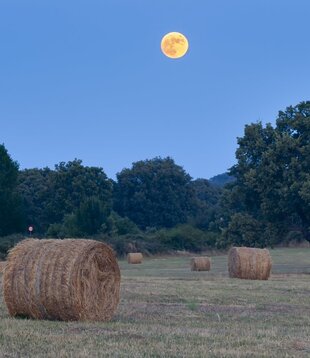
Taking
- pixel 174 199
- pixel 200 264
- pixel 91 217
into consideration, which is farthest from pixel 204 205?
pixel 200 264

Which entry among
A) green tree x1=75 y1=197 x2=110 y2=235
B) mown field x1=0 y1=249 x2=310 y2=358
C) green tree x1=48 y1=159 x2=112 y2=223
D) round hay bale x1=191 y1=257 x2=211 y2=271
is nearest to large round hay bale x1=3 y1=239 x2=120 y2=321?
mown field x1=0 y1=249 x2=310 y2=358

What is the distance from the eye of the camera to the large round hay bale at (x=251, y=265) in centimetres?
3009

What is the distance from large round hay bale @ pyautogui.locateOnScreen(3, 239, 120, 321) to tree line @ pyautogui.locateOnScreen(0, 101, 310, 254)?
24.6 meters

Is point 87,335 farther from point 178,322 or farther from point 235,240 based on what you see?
point 235,240

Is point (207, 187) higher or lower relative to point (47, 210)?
higher

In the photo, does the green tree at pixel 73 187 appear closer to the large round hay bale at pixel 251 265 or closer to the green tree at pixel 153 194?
the green tree at pixel 153 194

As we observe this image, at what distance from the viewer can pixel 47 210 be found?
9344cm

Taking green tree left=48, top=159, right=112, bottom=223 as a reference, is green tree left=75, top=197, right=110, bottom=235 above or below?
below

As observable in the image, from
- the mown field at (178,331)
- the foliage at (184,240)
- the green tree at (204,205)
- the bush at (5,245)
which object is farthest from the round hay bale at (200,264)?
the green tree at (204,205)

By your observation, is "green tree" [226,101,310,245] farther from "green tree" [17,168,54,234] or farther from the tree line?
"green tree" [17,168,54,234]

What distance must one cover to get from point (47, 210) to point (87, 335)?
8272 cm

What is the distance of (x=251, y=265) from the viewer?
30.3 m

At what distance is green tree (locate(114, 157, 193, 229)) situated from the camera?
368ft

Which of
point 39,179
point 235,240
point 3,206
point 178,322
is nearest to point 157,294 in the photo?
point 178,322
